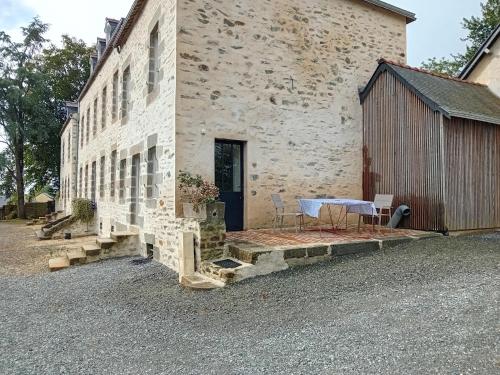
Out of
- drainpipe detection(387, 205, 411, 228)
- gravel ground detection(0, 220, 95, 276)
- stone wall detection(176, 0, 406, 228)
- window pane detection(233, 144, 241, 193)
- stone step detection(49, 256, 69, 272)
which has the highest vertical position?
stone wall detection(176, 0, 406, 228)

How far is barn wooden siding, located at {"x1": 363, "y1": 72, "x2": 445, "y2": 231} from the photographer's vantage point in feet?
25.9

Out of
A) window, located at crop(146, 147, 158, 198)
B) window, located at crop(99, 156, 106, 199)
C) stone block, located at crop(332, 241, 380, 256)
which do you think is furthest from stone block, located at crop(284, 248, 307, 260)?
window, located at crop(99, 156, 106, 199)

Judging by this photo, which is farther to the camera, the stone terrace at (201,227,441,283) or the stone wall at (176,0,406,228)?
the stone wall at (176,0,406,228)

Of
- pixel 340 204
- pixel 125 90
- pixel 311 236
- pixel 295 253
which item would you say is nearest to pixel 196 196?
pixel 295 253

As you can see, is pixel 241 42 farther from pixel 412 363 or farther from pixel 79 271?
pixel 412 363

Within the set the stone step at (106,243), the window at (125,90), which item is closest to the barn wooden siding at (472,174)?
the stone step at (106,243)

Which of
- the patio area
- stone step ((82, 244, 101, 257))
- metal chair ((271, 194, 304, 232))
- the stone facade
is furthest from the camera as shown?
the stone facade

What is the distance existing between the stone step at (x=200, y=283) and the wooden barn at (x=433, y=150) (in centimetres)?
503

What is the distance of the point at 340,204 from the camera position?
297 inches

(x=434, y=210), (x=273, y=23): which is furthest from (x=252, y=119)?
(x=434, y=210)

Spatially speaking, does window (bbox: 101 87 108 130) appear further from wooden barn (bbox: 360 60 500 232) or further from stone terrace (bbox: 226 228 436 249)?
wooden barn (bbox: 360 60 500 232)

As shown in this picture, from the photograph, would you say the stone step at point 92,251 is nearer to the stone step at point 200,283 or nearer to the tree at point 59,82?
the stone step at point 200,283

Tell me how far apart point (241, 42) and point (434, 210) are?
18.1 feet

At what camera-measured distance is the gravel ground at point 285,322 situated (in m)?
3.09
